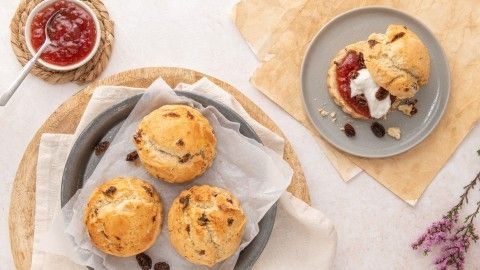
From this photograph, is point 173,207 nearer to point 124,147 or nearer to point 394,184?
point 124,147

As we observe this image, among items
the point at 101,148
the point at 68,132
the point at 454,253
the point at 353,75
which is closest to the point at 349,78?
the point at 353,75

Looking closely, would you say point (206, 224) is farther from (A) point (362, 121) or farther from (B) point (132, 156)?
(A) point (362, 121)

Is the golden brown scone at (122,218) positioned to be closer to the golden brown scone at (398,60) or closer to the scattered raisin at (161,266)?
the scattered raisin at (161,266)

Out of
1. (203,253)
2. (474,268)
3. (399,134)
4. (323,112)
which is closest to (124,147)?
(203,253)

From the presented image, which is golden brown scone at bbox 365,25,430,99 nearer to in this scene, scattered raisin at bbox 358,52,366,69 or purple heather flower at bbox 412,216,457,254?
scattered raisin at bbox 358,52,366,69

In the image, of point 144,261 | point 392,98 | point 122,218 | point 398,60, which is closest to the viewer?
point 122,218

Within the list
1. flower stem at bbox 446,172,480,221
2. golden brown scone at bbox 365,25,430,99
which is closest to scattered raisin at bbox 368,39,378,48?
golden brown scone at bbox 365,25,430,99

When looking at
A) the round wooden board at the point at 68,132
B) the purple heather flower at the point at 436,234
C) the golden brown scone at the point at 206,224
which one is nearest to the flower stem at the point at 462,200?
the purple heather flower at the point at 436,234
